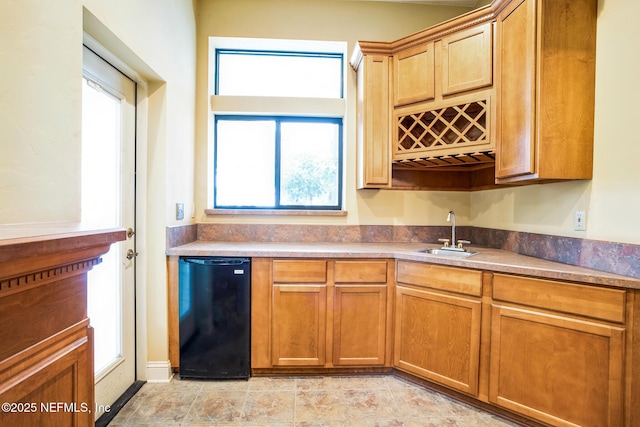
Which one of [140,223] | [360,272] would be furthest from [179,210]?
[360,272]

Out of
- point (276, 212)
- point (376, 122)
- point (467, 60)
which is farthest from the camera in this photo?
point (276, 212)

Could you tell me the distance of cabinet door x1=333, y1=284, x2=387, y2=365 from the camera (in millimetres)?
2094

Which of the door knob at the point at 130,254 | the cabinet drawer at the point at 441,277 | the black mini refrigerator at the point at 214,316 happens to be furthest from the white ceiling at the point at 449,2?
the door knob at the point at 130,254

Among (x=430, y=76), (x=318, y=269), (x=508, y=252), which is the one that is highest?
(x=430, y=76)

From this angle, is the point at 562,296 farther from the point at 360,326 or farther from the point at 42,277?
the point at 42,277

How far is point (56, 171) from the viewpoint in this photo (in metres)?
1.11

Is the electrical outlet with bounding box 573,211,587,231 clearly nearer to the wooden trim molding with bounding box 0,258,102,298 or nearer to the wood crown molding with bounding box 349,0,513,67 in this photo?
the wood crown molding with bounding box 349,0,513,67

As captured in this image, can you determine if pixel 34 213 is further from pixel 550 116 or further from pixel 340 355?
pixel 550 116

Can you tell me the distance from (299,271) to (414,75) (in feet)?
5.81

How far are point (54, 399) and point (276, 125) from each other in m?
2.51

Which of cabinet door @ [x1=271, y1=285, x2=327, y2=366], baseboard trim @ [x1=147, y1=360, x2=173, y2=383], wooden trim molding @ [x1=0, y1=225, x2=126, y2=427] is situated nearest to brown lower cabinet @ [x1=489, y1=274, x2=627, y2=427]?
cabinet door @ [x1=271, y1=285, x2=327, y2=366]

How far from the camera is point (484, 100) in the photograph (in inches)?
78.3

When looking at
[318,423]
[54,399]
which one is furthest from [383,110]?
[54,399]

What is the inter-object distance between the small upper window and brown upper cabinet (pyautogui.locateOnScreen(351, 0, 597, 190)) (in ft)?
1.16
